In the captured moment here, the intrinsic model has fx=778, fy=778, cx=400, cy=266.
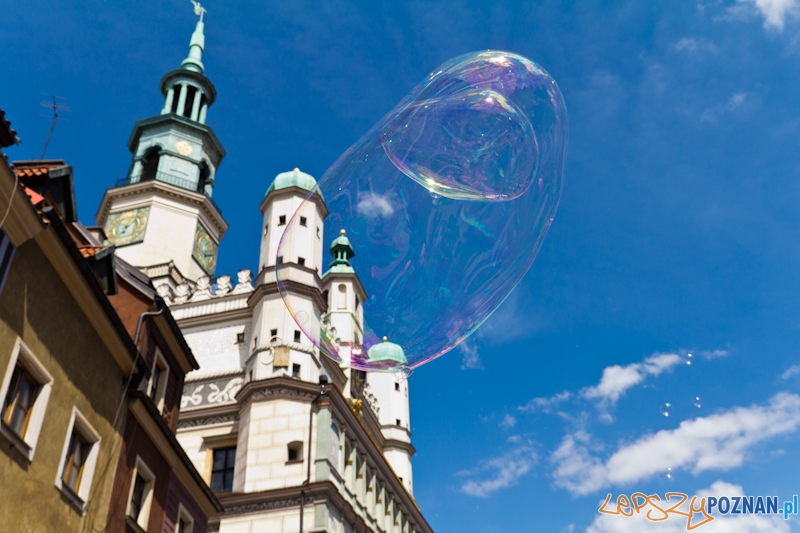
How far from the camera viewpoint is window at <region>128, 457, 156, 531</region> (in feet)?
56.6

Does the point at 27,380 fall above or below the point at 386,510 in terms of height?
below

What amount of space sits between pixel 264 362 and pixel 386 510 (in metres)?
10.0

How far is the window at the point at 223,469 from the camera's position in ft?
108

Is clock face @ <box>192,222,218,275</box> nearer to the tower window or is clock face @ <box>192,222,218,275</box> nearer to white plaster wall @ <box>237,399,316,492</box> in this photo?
the tower window

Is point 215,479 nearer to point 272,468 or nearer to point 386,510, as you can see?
point 272,468

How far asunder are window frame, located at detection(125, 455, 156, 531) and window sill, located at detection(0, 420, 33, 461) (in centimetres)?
409

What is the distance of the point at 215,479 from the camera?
33219mm

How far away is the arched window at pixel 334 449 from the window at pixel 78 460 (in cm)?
1712

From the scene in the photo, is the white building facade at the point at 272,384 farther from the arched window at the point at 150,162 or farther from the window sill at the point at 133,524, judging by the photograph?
the window sill at the point at 133,524

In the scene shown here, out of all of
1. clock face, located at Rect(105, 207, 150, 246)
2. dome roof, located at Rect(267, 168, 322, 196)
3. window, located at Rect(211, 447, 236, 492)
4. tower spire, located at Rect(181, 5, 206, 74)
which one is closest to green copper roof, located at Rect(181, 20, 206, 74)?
tower spire, located at Rect(181, 5, 206, 74)

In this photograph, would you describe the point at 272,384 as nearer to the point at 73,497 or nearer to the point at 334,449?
the point at 334,449

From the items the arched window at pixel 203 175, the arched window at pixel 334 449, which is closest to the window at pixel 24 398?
the arched window at pixel 334 449

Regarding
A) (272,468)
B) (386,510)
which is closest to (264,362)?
(272,468)

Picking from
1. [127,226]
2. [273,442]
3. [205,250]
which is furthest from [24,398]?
[205,250]
